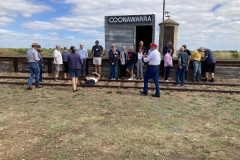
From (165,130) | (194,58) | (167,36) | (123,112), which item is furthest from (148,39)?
(165,130)

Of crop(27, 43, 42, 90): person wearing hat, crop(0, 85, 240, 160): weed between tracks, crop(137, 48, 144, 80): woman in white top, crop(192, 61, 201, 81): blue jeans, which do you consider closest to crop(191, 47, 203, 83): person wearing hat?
crop(192, 61, 201, 81): blue jeans

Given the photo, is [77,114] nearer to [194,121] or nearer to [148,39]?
[194,121]

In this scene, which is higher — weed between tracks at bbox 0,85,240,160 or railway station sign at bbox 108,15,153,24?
railway station sign at bbox 108,15,153,24

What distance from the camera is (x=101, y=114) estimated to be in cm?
607

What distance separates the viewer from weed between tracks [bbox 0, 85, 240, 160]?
4.00 m

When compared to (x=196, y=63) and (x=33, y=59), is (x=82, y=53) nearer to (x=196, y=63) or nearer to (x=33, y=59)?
(x=33, y=59)

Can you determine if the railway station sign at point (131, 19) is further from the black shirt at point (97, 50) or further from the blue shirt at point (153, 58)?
the blue shirt at point (153, 58)

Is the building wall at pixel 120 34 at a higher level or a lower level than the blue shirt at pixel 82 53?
higher

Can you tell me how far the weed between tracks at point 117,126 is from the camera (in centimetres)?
400

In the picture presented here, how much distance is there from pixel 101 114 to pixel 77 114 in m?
0.63

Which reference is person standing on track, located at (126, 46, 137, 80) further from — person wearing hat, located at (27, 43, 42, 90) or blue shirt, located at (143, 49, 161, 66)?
person wearing hat, located at (27, 43, 42, 90)

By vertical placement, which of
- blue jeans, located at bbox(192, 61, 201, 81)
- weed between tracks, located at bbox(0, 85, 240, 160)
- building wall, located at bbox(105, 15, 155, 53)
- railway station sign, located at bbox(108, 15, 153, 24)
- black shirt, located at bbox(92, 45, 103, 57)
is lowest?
weed between tracks, located at bbox(0, 85, 240, 160)

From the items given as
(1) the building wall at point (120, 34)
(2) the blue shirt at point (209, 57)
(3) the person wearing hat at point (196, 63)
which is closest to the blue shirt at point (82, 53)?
(1) the building wall at point (120, 34)

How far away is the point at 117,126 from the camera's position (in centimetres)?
519
